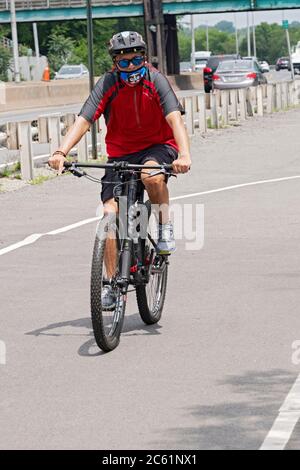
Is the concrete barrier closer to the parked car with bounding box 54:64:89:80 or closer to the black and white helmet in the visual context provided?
the parked car with bounding box 54:64:89:80

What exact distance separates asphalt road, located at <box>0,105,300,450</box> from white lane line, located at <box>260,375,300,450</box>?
0.04 metres

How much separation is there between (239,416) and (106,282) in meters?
1.88

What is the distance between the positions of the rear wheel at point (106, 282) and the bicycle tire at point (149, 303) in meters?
0.41

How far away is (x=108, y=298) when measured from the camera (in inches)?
314

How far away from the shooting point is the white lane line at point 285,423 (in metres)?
5.76

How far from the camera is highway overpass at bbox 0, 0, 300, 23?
286 feet

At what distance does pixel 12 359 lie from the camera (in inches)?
307

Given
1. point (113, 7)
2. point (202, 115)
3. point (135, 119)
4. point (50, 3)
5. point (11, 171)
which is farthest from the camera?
point (50, 3)

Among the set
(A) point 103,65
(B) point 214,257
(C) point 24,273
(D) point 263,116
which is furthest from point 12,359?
(A) point 103,65

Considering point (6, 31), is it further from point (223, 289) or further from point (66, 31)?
point (223, 289)

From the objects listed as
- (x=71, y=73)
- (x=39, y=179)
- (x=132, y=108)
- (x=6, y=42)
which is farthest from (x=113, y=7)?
(x=132, y=108)

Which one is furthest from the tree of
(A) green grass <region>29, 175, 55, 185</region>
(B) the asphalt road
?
(B) the asphalt road

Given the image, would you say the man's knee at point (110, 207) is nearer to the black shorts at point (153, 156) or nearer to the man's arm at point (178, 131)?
the black shorts at point (153, 156)

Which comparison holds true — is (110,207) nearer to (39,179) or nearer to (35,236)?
(35,236)
